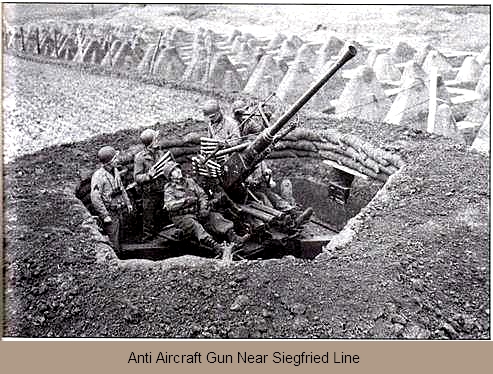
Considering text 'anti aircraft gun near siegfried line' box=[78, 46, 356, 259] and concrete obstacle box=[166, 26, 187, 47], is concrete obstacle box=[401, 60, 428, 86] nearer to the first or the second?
text 'anti aircraft gun near siegfried line' box=[78, 46, 356, 259]

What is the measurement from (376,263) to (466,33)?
2327mm

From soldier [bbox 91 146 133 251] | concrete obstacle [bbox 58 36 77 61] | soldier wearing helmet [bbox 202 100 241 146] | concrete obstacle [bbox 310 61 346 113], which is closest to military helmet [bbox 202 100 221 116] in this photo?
soldier wearing helmet [bbox 202 100 241 146]

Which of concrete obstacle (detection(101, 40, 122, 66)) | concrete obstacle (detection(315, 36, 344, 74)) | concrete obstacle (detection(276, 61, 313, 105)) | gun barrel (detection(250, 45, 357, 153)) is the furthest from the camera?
concrete obstacle (detection(276, 61, 313, 105))

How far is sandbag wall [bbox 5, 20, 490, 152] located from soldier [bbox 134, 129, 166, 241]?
1065mm

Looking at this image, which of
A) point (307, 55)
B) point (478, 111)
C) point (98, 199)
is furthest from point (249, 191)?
point (478, 111)

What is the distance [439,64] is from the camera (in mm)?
7219

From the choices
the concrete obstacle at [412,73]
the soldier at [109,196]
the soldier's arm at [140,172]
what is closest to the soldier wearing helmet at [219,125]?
the soldier's arm at [140,172]

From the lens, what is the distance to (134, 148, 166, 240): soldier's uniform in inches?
251

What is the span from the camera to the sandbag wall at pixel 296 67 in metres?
6.92

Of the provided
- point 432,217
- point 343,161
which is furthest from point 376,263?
point 343,161

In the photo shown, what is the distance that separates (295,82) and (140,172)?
7.78 ft

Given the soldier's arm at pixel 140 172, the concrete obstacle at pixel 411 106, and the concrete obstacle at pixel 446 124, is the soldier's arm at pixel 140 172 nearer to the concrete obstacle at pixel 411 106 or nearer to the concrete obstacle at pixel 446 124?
the concrete obstacle at pixel 411 106

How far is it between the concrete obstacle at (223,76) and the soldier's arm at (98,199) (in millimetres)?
2407

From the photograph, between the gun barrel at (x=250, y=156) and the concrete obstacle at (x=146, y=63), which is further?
the concrete obstacle at (x=146, y=63)
